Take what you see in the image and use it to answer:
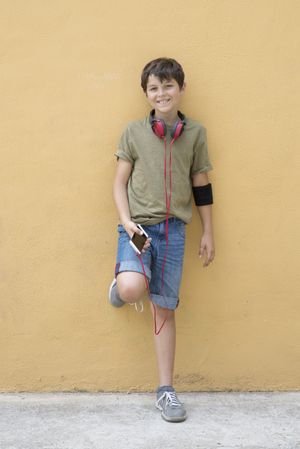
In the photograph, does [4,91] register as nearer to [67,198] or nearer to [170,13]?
[67,198]

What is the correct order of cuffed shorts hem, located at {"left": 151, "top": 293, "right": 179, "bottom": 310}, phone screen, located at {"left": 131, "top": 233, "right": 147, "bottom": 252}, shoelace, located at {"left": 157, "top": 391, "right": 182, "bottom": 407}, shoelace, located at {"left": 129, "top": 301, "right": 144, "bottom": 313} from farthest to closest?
shoelace, located at {"left": 129, "top": 301, "right": 144, "bottom": 313} → cuffed shorts hem, located at {"left": 151, "top": 293, "right": 179, "bottom": 310} → shoelace, located at {"left": 157, "top": 391, "right": 182, "bottom": 407} → phone screen, located at {"left": 131, "top": 233, "right": 147, "bottom": 252}

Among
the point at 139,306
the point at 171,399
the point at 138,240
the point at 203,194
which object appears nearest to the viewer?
the point at 138,240

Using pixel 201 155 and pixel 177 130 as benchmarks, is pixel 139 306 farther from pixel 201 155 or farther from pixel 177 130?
pixel 177 130

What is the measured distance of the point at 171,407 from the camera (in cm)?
321

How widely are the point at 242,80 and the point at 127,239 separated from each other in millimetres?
1080

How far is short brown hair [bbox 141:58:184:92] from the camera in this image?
3.17 meters

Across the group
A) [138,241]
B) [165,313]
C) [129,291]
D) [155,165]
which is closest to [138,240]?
[138,241]

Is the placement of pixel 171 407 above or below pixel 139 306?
below

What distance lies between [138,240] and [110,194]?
1.47 feet

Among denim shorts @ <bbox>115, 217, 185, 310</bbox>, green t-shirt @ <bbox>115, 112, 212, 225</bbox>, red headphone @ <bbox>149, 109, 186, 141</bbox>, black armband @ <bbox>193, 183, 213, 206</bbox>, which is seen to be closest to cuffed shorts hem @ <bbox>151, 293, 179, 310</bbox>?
denim shorts @ <bbox>115, 217, 185, 310</bbox>

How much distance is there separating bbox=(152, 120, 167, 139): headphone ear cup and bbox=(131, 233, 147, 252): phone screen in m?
0.54

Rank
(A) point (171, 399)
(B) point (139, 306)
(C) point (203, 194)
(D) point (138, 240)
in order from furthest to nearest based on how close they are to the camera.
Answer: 1. (B) point (139, 306)
2. (C) point (203, 194)
3. (A) point (171, 399)
4. (D) point (138, 240)

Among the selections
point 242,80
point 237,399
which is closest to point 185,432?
point 237,399

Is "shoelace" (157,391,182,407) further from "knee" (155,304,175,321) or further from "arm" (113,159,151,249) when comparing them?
"arm" (113,159,151,249)
